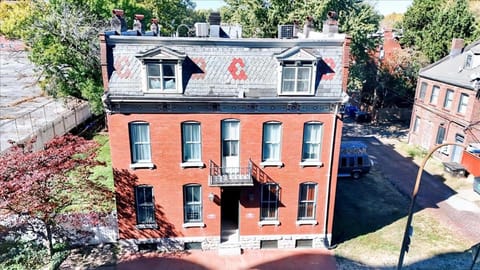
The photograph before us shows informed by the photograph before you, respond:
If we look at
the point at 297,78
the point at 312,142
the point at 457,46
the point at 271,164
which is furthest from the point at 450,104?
the point at 271,164

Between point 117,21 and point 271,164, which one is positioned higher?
point 117,21

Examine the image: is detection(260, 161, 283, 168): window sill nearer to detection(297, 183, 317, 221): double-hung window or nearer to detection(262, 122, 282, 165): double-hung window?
detection(262, 122, 282, 165): double-hung window

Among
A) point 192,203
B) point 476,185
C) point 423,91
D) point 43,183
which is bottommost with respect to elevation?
point 476,185

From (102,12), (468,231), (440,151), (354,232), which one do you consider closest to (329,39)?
(354,232)

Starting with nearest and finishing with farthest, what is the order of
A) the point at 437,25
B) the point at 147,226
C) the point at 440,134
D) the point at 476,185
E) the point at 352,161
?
the point at 147,226 < the point at 476,185 < the point at 352,161 < the point at 440,134 < the point at 437,25

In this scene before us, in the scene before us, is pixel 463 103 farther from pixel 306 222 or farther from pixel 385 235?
pixel 306 222

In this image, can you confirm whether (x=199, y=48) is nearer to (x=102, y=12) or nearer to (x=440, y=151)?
(x=102, y=12)

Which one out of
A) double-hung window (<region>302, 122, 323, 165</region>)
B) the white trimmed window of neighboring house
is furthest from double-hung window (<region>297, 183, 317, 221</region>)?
the white trimmed window of neighboring house

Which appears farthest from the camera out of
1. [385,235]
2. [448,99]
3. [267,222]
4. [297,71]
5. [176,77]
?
[448,99]
